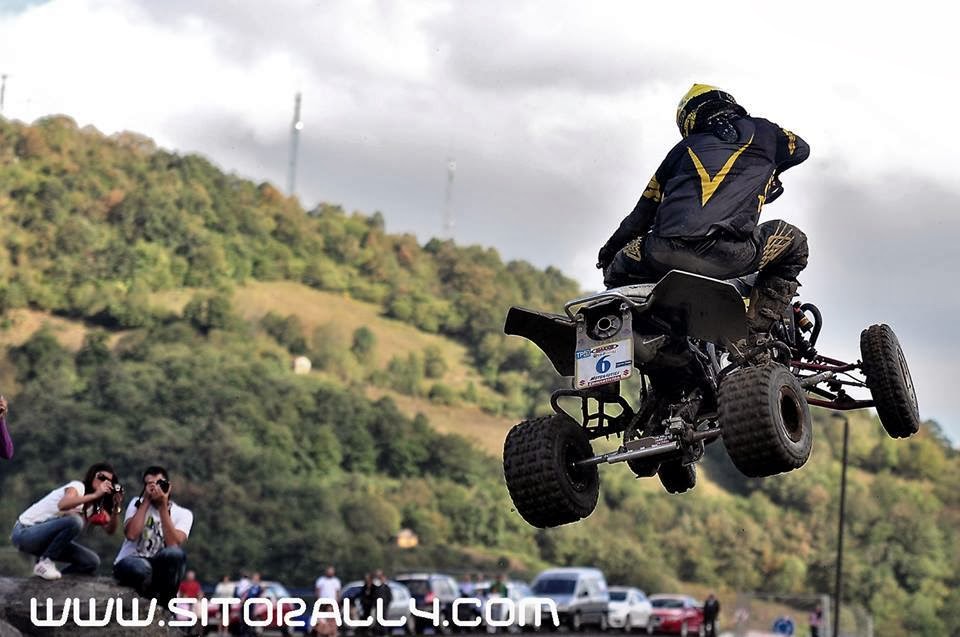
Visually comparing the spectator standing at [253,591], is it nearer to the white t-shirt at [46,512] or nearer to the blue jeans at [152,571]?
the blue jeans at [152,571]

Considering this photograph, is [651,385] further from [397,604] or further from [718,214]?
[397,604]

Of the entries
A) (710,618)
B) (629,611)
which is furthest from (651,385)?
(629,611)

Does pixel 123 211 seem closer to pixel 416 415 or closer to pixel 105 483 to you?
pixel 416 415

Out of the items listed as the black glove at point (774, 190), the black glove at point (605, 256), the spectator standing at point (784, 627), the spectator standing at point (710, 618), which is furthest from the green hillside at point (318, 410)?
the black glove at point (774, 190)

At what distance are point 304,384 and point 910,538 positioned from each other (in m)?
49.4

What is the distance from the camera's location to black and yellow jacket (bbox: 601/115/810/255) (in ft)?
33.8

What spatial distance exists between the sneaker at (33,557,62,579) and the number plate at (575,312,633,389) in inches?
219

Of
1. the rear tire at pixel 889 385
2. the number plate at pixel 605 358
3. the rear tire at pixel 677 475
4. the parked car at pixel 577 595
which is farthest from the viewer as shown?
the parked car at pixel 577 595

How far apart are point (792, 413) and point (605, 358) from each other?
1.18m

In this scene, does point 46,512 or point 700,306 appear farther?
point 46,512

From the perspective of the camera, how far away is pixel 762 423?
9508 millimetres

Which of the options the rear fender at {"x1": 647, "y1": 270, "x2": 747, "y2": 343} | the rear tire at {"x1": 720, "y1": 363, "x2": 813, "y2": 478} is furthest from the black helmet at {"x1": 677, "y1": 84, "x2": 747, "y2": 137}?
the rear tire at {"x1": 720, "y1": 363, "x2": 813, "y2": 478}

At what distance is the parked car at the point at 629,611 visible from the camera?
187ft

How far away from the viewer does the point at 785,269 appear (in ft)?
36.0
